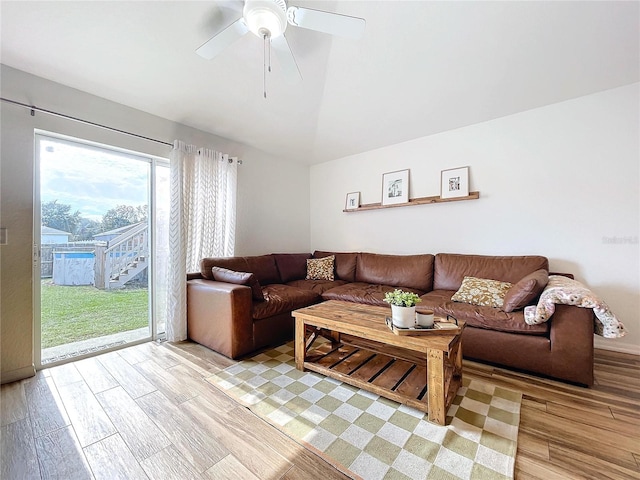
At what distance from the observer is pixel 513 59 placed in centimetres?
200

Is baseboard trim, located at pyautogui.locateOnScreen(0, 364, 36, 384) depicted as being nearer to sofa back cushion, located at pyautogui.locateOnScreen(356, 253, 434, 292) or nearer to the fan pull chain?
the fan pull chain

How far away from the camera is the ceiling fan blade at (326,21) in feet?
4.50

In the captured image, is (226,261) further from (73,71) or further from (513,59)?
(513,59)

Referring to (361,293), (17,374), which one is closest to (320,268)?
(361,293)

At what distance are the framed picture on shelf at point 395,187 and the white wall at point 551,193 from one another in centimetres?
9

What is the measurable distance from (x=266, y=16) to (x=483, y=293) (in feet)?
8.97

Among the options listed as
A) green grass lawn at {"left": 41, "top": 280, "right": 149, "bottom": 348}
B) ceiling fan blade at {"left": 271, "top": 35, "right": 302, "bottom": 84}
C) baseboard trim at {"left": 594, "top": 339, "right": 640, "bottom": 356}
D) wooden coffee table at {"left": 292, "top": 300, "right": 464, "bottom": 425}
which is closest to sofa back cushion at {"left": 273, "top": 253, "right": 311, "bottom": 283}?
wooden coffee table at {"left": 292, "top": 300, "right": 464, "bottom": 425}

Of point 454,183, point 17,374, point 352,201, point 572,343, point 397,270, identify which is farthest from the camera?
point 352,201

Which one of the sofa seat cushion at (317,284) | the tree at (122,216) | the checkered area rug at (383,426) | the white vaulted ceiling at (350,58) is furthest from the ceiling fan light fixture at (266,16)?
the sofa seat cushion at (317,284)

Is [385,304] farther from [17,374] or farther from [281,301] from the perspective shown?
[17,374]

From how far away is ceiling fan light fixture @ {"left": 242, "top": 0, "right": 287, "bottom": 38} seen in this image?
1410 millimetres

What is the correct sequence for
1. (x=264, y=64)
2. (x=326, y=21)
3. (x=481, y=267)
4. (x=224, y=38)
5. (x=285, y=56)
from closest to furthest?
(x=326, y=21) < (x=224, y=38) < (x=285, y=56) < (x=264, y=64) < (x=481, y=267)

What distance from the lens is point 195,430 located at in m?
1.43

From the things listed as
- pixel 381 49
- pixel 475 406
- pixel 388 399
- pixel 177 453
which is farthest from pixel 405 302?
pixel 381 49
